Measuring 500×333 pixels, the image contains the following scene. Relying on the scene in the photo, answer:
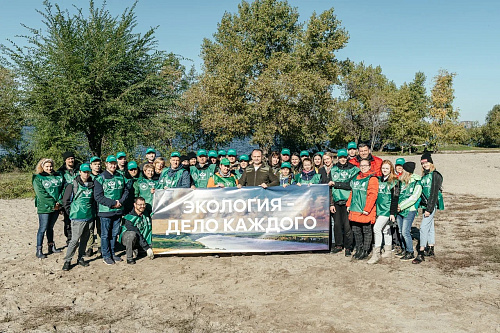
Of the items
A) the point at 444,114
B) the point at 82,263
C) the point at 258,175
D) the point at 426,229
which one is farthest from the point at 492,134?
the point at 82,263

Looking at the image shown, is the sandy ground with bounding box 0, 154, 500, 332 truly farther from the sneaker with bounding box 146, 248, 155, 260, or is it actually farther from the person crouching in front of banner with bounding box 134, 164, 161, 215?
the person crouching in front of banner with bounding box 134, 164, 161, 215

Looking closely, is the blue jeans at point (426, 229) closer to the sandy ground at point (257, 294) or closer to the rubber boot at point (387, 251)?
the sandy ground at point (257, 294)

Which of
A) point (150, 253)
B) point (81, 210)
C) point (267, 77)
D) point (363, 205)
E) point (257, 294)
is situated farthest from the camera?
point (267, 77)

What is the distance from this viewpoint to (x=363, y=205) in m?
7.18

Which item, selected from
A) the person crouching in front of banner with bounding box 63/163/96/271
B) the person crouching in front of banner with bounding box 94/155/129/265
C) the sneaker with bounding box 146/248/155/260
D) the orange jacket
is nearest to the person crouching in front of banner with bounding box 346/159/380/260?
the orange jacket

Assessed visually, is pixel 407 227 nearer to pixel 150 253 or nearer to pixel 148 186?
pixel 150 253

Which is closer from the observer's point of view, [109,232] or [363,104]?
[109,232]

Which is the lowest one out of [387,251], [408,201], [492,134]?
[387,251]

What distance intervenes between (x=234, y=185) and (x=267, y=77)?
58.8 ft

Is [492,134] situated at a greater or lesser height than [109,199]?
greater

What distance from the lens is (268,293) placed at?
593cm

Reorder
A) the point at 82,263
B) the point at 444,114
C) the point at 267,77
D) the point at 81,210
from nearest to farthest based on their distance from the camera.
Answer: the point at 81,210 < the point at 82,263 < the point at 267,77 < the point at 444,114

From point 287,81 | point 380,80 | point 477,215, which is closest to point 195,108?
point 287,81

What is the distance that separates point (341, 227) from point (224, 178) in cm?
273
